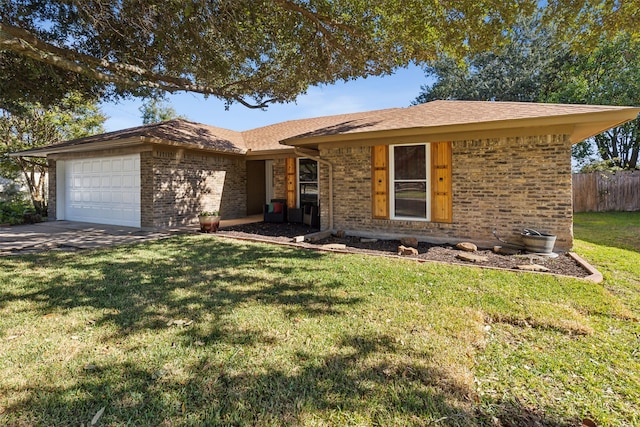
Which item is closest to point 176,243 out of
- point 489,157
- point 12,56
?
point 12,56

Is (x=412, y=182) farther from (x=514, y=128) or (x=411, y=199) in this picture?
(x=514, y=128)

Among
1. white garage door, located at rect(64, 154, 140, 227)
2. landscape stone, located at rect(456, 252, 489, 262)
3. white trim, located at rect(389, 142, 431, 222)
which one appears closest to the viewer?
landscape stone, located at rect(456, 252, 489, 262)

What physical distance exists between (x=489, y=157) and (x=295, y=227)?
580 cm

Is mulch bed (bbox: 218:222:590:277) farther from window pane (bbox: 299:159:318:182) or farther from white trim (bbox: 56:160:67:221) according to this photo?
white trim (bbox: 56:160:67:221)

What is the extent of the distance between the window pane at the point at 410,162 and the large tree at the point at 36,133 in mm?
12730

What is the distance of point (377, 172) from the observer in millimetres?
8445

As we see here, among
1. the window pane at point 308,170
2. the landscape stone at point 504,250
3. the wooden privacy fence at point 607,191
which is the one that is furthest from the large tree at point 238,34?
the wooden privacy fence at point 607,191

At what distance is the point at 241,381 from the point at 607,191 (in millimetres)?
19444

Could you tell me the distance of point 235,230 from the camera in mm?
9750

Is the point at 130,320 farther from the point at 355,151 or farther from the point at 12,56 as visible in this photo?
the point at 12,56

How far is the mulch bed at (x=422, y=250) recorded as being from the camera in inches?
223

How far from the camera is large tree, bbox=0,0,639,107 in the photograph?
21.8 ft

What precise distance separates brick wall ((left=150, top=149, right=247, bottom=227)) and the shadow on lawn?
6145 mm

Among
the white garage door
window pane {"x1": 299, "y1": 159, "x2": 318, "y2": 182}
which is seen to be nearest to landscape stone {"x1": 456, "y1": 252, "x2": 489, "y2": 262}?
window pane {"x1": 299, "y1": 159, "x2": 318, "y2": 182}
